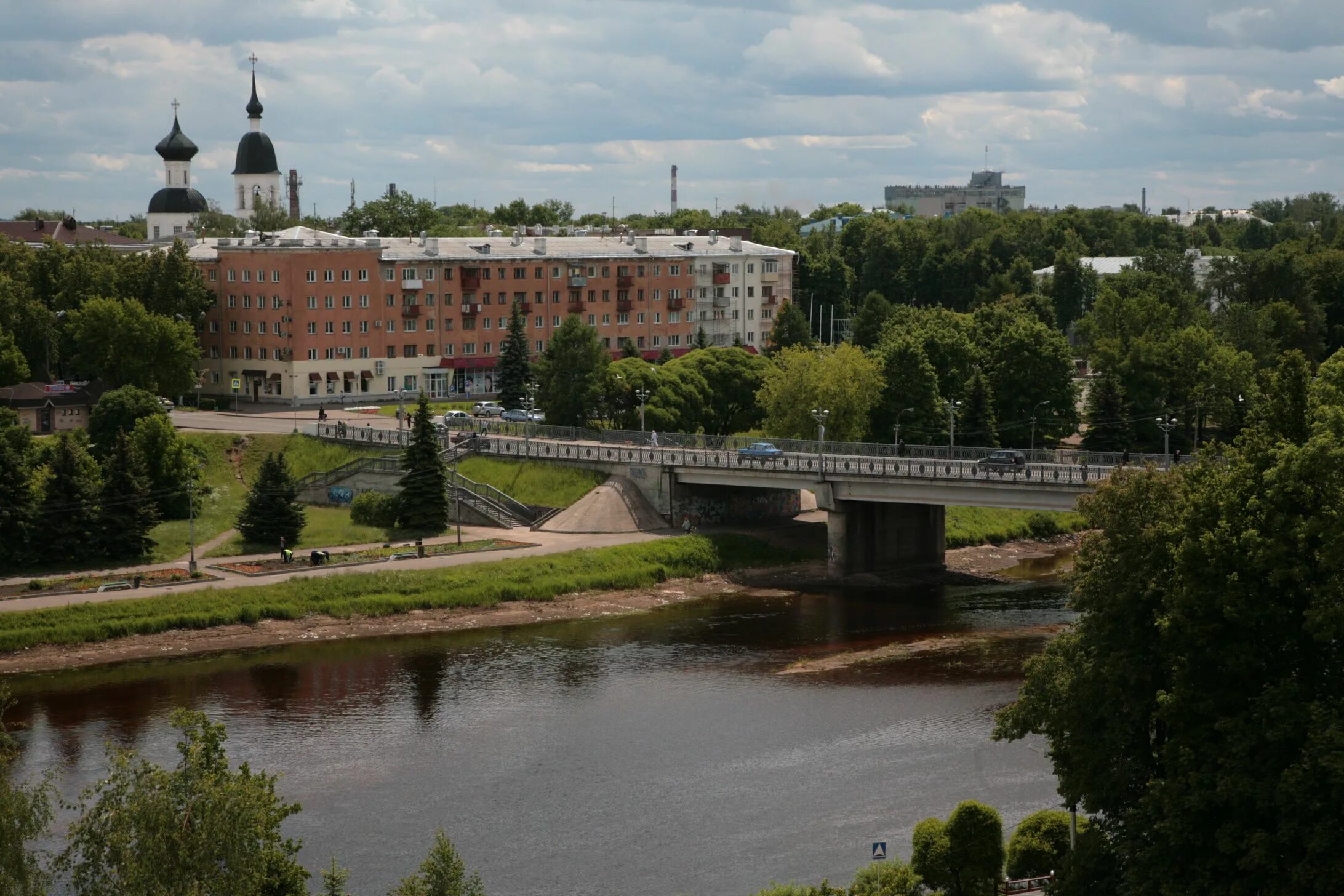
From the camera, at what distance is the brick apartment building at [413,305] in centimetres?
10844

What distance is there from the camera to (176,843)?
93.6ft

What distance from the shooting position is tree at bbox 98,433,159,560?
71062 millimetres

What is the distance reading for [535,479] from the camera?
275 ft

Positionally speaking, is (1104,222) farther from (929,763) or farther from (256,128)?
(929,763)

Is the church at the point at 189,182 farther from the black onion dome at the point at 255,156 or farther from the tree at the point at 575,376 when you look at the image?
the tree at the point at 575,376

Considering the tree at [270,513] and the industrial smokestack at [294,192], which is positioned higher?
the industrial smokestack at [294,192]

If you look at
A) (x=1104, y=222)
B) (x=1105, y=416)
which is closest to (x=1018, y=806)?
(x=1105, y=416)

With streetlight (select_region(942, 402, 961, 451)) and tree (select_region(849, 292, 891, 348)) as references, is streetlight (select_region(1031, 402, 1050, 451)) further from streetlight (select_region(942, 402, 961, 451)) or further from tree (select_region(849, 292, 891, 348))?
tree (select_region(849, 292, 891, 348))

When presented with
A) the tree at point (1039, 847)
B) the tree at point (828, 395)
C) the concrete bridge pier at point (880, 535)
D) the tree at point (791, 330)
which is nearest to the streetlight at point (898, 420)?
the tree at point (828, 395)

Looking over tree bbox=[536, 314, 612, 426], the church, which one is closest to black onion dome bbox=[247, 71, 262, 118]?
the church

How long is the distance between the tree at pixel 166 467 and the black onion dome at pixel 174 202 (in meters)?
75.3

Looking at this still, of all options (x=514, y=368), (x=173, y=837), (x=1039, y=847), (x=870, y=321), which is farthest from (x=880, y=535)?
(x=173, y=837)

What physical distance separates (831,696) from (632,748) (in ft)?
28.3

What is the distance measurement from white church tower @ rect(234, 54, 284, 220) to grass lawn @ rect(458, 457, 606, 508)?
83.8 meters
